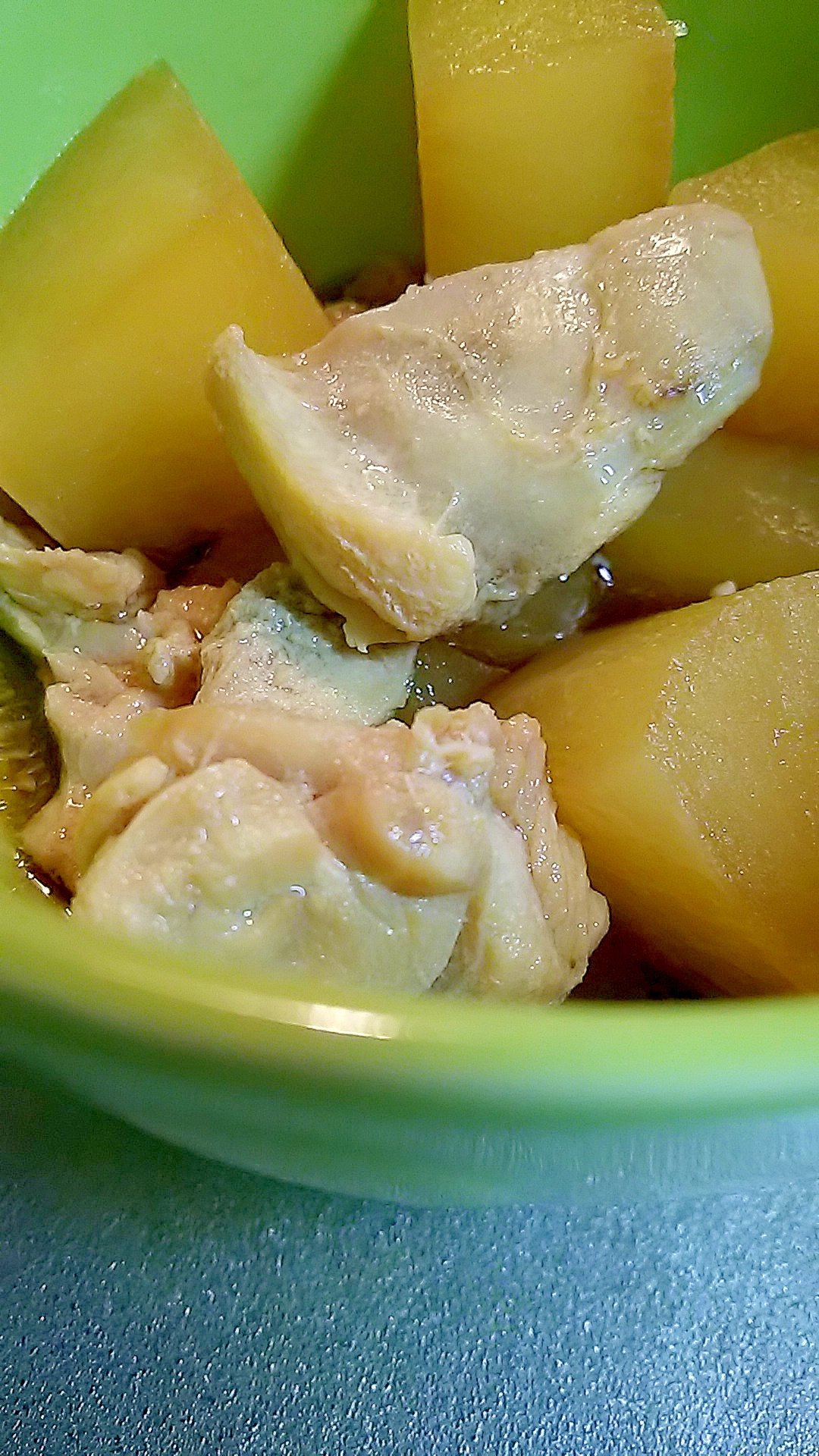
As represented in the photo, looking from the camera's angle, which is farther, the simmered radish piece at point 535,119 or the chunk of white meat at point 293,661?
the simmered radish piece at point 535,119

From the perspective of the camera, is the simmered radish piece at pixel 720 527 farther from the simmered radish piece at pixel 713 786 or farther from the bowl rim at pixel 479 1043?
the bowl rim at pixel 479 1043

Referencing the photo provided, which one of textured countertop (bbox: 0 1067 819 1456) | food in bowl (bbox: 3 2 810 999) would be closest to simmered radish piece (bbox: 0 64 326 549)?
food in bowl (bbox: 3 2 810 999)

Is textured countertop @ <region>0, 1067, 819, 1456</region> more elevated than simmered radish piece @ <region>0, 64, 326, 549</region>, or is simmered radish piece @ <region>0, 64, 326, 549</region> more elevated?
simmered radish piece @ <region>0, 64, 326, 549</region>

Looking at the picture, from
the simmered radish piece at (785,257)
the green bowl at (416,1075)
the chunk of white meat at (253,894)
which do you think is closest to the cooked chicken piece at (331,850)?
the chunk of white meat at (253,894)

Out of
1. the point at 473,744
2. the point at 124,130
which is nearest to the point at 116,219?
the point at 124,130

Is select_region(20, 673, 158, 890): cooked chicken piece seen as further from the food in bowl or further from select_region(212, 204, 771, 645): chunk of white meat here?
select_region(212, 204, 771, 645): chunk of white meat

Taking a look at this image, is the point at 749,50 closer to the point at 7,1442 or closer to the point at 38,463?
the point at 38,463

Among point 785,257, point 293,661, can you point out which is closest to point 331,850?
point 293,661
